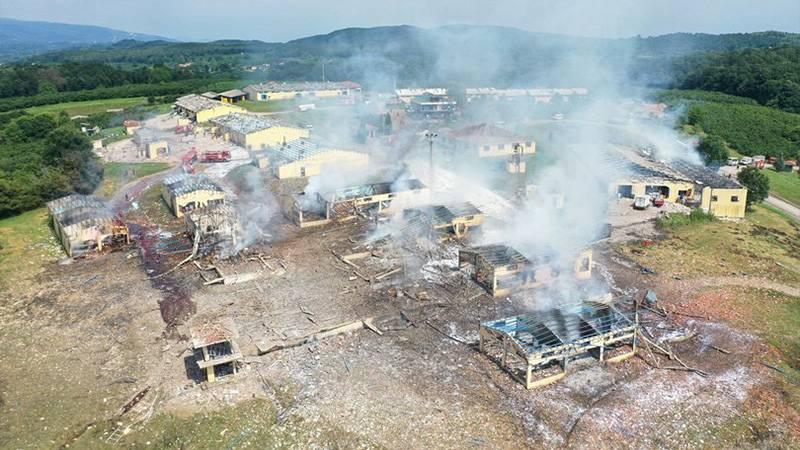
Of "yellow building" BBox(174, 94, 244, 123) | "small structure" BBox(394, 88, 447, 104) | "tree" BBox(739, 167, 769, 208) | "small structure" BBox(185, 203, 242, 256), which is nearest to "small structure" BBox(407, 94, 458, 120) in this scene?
"small structure" BBox(394, 88, 447, 104)

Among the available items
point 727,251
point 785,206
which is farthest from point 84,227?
point 785,206

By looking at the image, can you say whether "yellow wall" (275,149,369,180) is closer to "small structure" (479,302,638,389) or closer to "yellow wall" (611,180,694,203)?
"yellow wall" (611,180,694,203)

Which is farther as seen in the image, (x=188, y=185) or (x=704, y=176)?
(x=704, y=176)

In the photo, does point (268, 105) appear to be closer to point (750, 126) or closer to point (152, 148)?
point (152, 148)

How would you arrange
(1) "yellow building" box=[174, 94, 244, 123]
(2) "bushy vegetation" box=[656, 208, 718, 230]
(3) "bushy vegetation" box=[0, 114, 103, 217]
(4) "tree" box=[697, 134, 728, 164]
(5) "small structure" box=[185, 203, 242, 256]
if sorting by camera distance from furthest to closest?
(1) "yellow building" box=[174, 94, 244, 123], (4) "tree" box=[697, 134, 728, 164], (3) "bushy vegetation" box=[0, 114, 103, 217], (2) "bushy vegetation" box=[656, 208, 718, 230], (5) "small structure" box=[185, 203, 242, 256]

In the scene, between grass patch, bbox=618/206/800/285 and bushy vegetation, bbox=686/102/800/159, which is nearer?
grass patch, bbox=618/206/800/285

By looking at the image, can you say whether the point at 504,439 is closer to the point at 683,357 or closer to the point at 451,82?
the point at 683,357

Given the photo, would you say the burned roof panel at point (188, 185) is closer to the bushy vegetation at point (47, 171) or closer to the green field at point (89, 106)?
the bushy vegetation at point (47, 171)

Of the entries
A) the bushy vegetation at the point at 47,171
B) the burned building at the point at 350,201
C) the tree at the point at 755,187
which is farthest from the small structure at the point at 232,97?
the tree at the point at 755,187
